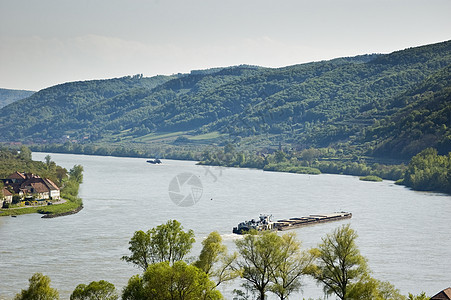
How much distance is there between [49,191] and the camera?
71.6 metres

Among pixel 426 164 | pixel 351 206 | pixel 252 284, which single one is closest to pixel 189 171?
pixel 426 164

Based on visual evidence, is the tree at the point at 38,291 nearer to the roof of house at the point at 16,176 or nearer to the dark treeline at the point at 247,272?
the dark treeline at the point at 247,272

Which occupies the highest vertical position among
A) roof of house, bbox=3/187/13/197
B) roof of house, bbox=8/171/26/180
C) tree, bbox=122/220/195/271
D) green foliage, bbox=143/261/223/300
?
roof of house, bbox=8/171/26/180

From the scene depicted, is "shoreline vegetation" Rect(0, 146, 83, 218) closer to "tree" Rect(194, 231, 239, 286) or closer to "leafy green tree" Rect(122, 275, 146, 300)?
"tree" Rect(194, 231, 239, 286)

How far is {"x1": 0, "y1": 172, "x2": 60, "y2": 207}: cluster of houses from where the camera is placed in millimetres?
69188

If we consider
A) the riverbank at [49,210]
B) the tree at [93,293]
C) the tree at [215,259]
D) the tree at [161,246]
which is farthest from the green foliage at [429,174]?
the tree at [93,293]

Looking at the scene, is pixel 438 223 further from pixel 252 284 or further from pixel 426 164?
pixel 426 164

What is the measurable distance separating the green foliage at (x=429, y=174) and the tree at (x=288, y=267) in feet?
223

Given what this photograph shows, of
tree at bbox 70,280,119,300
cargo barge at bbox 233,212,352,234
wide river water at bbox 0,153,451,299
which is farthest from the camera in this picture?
cargo barge at bbox 233,212,352,234

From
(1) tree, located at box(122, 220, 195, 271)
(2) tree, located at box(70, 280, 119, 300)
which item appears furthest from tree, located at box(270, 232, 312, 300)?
(2) tree, located at box(70, 280, 119, 300)

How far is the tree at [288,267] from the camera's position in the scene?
1253 inches

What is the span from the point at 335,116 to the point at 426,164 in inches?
3633

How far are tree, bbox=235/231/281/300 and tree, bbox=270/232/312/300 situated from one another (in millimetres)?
241

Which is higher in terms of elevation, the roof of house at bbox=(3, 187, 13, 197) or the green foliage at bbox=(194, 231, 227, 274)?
the roof of house at bbox=(3, 187, 13, 197)
